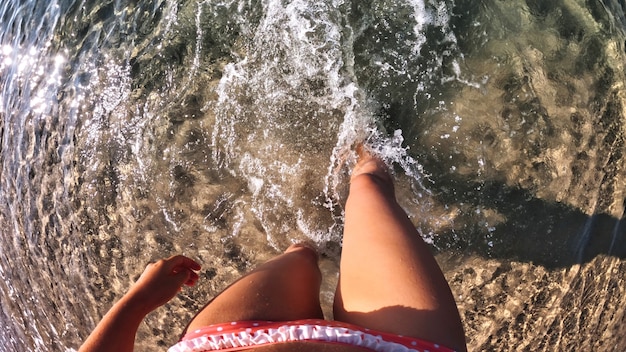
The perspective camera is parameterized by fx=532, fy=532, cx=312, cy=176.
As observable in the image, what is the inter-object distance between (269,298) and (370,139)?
97 cm

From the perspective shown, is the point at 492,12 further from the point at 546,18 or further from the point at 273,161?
the point at 273,161

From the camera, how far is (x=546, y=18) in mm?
2279

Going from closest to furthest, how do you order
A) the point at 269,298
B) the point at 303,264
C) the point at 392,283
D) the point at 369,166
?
the point at 392,283 < the point at 269,298 < the point at 303,264 < the point at 369,166

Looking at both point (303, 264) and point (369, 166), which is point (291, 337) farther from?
point (369, 166)

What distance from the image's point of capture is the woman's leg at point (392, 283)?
1.33 meters

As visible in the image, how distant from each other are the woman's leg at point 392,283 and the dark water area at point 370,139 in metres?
0.65

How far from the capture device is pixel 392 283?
141cm

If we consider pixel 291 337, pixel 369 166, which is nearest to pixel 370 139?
pixel 369 166

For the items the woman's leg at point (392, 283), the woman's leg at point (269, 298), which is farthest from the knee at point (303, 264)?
the woman's leg at point (392, 283)

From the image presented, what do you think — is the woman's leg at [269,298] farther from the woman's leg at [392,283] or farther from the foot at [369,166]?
the foot at [369,166]

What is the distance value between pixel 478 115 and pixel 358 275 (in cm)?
111

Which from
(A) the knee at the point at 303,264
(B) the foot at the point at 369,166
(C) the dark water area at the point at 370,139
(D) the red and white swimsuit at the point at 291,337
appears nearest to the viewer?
(D) the red and white swimsuit at the point at 291,337

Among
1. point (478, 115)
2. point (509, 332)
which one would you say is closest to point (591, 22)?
point (478, 115)

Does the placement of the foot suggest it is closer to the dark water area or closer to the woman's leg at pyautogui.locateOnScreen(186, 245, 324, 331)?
the dark water area
